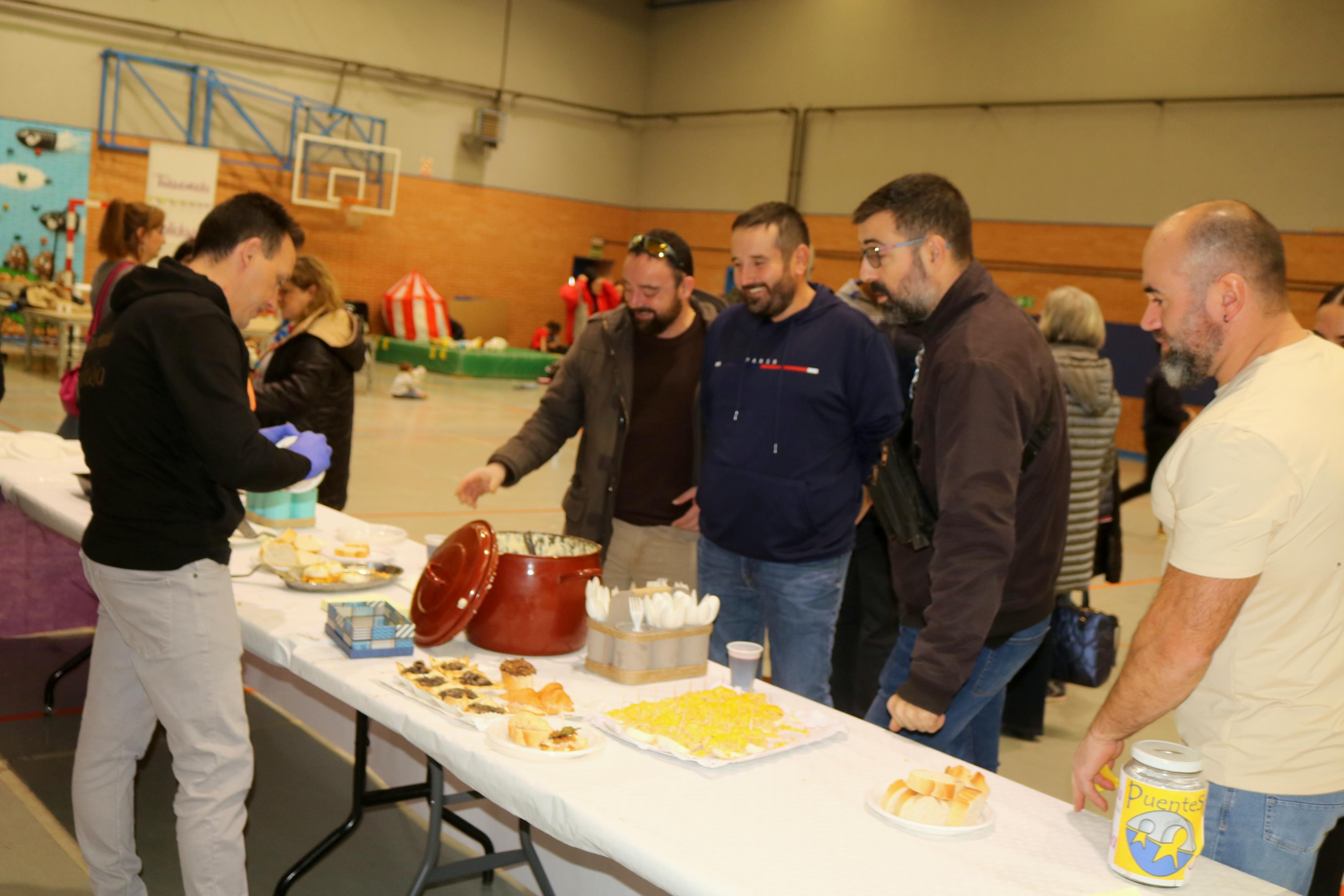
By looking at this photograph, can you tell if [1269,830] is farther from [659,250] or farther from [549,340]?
[549,340]

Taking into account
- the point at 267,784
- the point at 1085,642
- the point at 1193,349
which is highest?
the point at 1193,349

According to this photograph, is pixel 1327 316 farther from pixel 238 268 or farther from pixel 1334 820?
pixel 238 268

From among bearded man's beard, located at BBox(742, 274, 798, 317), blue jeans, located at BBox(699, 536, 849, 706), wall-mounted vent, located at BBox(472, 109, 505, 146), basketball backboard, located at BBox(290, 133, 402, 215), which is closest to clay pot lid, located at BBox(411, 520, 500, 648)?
blue jeans, located at BBox(699, 536, 849, 706)

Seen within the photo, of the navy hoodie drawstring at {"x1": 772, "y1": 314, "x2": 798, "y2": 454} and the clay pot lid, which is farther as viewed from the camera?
the navy hoodie drawstring at {"x1": 772, "y1": 314, "x2": 798, "y2": 454}

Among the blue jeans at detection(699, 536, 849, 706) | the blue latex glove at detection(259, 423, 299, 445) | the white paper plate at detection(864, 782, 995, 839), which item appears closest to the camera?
the white paper plate at detection(864, 782, 995, 839)

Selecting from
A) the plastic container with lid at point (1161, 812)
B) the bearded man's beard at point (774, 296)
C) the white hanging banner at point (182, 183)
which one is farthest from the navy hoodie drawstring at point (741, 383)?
the white hanging banner at point (182, 183)

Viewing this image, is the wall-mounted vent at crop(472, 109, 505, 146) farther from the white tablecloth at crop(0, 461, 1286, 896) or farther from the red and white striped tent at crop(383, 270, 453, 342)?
the white tablecloth at crop(0, 461, 1286, 896)

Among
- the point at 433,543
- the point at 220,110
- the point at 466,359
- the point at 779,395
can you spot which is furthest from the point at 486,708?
the point at 220,110

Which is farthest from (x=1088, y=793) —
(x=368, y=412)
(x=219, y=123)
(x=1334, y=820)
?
(x=219, y=123)

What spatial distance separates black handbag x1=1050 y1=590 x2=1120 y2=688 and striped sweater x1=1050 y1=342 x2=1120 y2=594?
0.13 m

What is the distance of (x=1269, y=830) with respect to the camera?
5.61 ft

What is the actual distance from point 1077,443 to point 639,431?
1824mm

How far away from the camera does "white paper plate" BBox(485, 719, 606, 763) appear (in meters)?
1.81

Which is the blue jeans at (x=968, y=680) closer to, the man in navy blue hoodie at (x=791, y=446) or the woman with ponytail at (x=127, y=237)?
the man in navy blue hoodie at (x=791, y=446)
